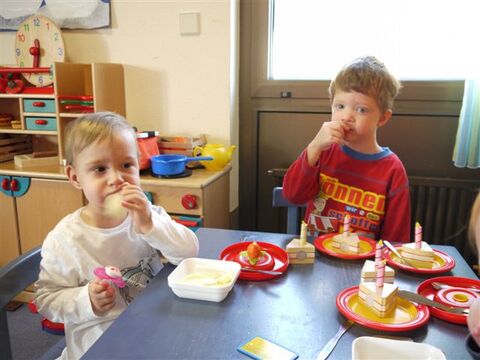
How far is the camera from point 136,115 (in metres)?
2.23

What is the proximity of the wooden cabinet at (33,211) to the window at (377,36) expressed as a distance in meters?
1.17

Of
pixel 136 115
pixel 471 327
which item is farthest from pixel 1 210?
pixel 471 327

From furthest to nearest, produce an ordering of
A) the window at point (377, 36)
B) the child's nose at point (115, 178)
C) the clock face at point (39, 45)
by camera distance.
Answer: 1. the clock face at point (39, 45)
2. the window at point (377, 36)
3. the child's nose at point (115, 178)

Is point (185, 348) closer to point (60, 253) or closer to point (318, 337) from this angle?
point (318, 337)

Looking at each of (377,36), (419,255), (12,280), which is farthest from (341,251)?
(377,36)

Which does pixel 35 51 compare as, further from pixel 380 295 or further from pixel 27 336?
pixel 380 295

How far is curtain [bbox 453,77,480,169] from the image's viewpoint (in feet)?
5.85

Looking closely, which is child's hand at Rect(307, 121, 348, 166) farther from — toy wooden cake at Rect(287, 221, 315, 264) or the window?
the window

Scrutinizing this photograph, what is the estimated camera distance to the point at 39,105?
2.12 metres

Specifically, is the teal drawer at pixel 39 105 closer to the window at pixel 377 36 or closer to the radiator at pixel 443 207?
the window at pixel 377 36

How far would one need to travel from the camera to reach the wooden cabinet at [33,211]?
1.95m

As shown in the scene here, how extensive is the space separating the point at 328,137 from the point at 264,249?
432mm

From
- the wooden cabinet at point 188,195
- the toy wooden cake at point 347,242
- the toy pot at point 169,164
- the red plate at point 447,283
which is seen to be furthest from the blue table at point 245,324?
the toy pot at point 169,164

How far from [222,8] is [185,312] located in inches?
63.6
